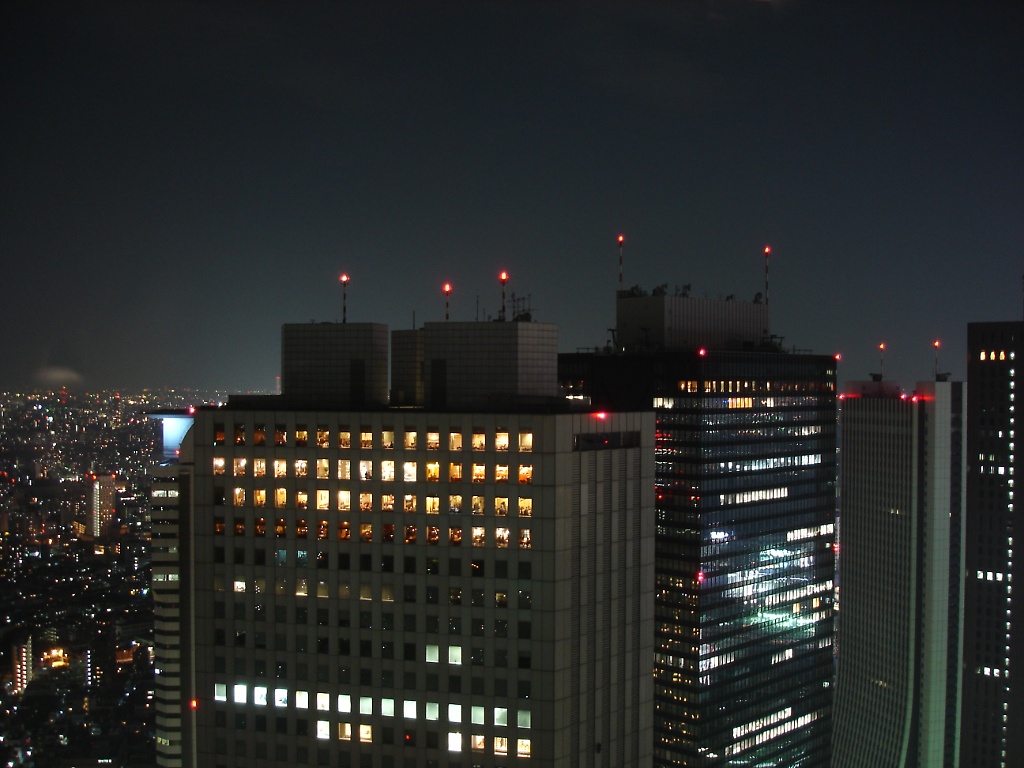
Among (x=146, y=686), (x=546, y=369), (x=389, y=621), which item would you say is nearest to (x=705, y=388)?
(x=546, y=369)

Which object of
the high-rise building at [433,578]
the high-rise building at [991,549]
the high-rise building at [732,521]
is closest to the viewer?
the high-rise building at [433,578]

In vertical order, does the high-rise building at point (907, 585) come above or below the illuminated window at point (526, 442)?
below

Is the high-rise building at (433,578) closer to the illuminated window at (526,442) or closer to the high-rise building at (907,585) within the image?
the illuminated window at (526,442)

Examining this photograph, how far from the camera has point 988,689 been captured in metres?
170

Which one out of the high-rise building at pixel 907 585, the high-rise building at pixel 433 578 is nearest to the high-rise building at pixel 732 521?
the high-rise building at pixel 907 585

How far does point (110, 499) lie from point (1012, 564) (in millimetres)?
140964

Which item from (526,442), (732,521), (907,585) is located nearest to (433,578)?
(526,442)

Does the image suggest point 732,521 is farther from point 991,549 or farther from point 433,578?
point 991,549

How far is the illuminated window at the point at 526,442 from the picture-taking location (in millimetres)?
55312

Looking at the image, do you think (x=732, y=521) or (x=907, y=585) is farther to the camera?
(x=907, y=585)

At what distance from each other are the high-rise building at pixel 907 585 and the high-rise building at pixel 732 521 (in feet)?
147

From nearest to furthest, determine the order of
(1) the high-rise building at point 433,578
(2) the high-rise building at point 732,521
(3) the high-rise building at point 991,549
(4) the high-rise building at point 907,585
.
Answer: (1) the high-rise building at point 433,578
(2) the high-rise building at point 732,521
(3) the high-rise building at point 991,549
(4) the high-rise building at point 907,585

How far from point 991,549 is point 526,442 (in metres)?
142

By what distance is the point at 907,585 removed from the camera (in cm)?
17588
